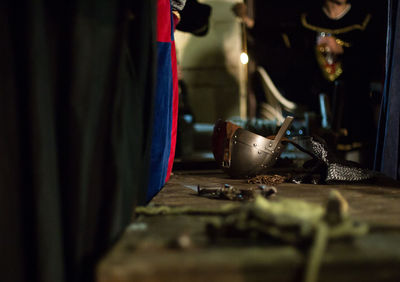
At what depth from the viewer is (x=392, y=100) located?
1.62 meters

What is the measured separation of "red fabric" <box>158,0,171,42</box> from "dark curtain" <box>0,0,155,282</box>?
1.66ft

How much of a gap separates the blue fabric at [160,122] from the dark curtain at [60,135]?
1.49 feet

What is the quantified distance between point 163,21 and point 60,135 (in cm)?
78

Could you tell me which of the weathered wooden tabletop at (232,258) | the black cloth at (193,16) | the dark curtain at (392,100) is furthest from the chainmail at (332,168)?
the black cloth at (193,16)

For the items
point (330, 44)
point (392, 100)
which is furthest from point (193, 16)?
point (330, 44)

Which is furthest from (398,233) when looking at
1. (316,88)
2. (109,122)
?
(316,88)

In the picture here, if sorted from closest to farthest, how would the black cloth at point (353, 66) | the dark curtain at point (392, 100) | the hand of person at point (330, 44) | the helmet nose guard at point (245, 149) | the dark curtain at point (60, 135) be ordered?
the dark curtain at point (60, 135), the helmet nose guard at point (245, 149), the dark curtain at point (392, 100), the black cloth at point (353, 66), the hand of person at point (330, 44)

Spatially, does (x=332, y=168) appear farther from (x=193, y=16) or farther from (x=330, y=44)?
(x=330, y=44)

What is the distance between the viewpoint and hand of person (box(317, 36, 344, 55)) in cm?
390

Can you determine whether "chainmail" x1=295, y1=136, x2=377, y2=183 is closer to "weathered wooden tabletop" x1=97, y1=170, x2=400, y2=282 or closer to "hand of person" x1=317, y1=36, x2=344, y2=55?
"weathered wooden tabletop" x1=97, y1=170, x2=400, y2=282

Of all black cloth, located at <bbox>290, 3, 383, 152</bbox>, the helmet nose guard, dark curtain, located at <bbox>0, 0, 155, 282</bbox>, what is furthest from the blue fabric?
black cloth, located at <bbox>290, 3, 383, 152</bbox>

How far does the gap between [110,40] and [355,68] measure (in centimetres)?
352

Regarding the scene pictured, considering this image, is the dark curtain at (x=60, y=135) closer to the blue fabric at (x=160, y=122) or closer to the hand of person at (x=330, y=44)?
the blue fabric at (x=160, y=122)

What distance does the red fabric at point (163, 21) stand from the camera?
139 cm
